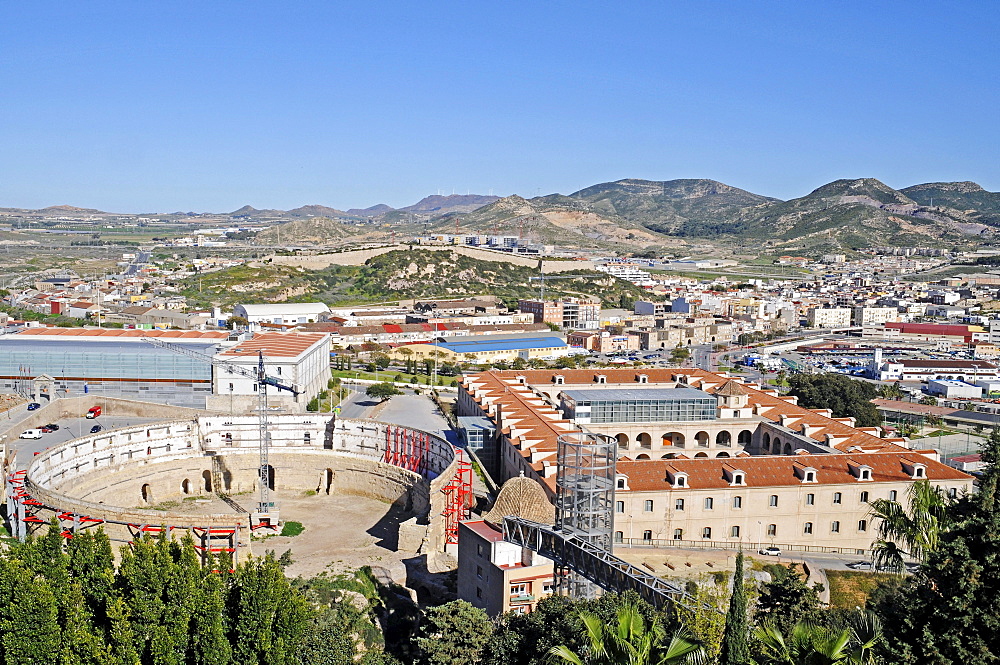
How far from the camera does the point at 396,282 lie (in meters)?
101

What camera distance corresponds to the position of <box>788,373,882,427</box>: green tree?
43.8m

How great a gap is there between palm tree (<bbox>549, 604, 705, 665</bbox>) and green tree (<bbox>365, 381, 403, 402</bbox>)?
117 feet

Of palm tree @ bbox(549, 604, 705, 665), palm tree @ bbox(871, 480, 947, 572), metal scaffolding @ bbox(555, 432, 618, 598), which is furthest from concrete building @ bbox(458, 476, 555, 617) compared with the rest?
palm tree @ bbox(871, 480, 947, 572)

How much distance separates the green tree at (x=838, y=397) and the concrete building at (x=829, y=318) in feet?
165

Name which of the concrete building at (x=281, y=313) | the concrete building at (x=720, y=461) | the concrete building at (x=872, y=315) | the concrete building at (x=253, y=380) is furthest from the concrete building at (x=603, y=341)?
the concrete building at (x=872, y=315)

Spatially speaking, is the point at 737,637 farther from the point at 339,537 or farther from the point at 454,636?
the point at 339,537

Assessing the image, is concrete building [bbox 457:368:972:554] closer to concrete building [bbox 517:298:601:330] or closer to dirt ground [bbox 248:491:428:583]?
dirt ground [bbox 248:491:428:583]

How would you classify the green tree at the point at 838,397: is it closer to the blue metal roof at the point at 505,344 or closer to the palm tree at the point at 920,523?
the blue metal roof at the point at 505,344

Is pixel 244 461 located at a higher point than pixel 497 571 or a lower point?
lower

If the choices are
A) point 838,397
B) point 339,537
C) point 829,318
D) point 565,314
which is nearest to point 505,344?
point 565,314

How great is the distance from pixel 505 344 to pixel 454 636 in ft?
163

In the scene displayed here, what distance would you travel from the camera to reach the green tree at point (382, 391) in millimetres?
48594

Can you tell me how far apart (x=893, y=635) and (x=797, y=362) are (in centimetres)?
5823

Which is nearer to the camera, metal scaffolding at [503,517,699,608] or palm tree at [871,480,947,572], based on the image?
palm tree at [871,480,947,572]
